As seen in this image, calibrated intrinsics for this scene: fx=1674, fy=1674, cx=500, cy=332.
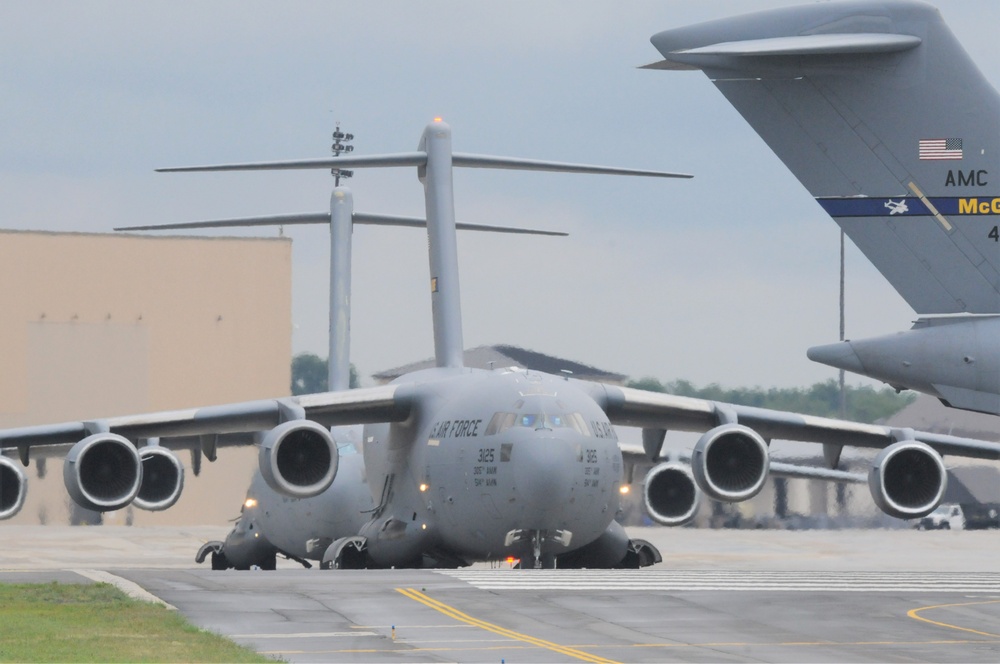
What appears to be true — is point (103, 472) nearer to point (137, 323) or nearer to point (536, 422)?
point (536, 422)

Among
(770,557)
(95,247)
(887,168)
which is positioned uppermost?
(95,247)

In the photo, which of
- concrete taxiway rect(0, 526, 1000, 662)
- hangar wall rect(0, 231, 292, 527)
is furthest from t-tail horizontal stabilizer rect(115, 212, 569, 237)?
hangar wall rect(0, 231, 292, 527)

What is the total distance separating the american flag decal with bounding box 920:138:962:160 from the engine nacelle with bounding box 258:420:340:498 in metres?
10.9

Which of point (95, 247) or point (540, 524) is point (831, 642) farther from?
point (95, 247)

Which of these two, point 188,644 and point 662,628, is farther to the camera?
point 662,628

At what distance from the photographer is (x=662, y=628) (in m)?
12.2

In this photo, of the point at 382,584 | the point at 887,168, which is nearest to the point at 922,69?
the point at 887,168

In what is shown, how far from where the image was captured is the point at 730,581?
16.8 m

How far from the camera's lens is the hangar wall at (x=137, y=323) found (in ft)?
150

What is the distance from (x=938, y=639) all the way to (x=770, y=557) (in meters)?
15.8

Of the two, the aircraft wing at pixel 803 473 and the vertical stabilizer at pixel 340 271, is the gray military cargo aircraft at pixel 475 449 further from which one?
the vertical stabilizer at pixel 340 271

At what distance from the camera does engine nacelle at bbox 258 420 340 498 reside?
64.4 ft

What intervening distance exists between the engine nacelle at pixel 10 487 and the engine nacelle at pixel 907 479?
33.7 feet

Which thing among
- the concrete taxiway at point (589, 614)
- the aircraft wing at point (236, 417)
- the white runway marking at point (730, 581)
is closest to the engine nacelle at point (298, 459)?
the aircraft wing at point (236, 417)
